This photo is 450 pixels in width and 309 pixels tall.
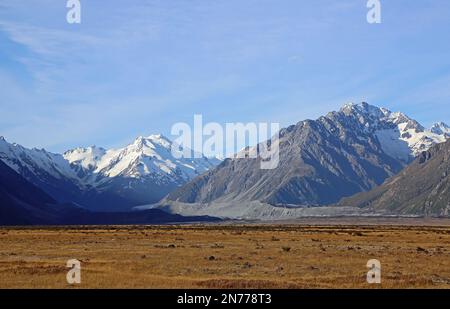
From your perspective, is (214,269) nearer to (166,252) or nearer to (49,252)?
(166,252)

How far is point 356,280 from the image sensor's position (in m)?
48.5

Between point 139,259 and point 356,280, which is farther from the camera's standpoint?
point 139,259
